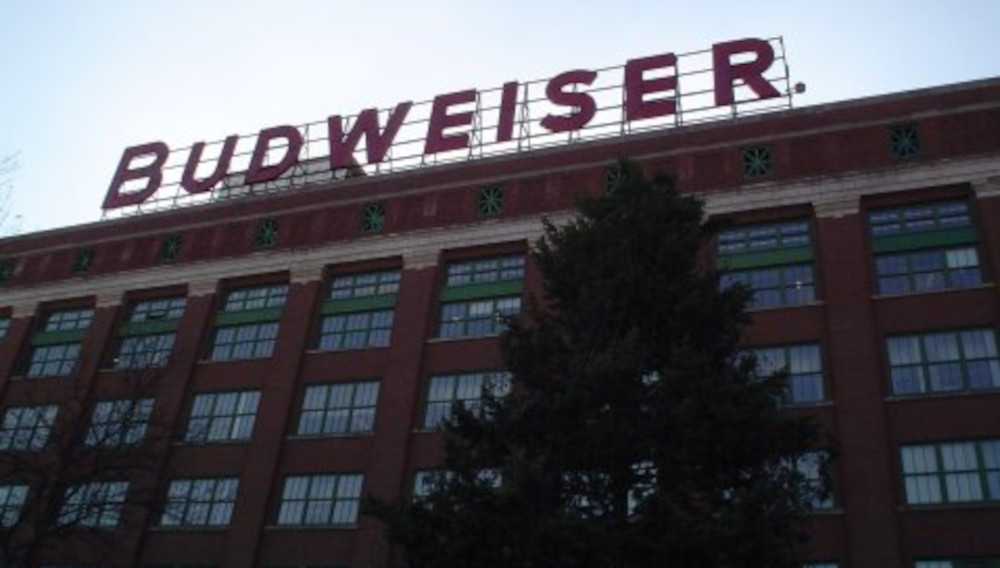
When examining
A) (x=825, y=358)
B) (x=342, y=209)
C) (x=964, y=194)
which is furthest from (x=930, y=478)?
(x=342, y=209)

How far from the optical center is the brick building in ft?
99.2

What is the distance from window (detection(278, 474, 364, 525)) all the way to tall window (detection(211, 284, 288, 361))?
6.56 m

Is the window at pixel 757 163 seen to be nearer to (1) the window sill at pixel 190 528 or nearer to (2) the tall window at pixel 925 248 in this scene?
(2) the tall window at pixel 925 248

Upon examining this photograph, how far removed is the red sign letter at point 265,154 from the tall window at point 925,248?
2688 cm

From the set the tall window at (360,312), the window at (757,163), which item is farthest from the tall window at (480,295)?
the window at (757,163)

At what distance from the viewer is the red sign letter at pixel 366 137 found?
1788 inches

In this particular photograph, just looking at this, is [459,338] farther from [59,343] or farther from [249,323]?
[59,343]

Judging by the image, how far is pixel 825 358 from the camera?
32500 mm

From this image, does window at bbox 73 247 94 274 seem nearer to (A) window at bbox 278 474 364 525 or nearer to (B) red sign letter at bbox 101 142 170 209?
(B) red sign letter at bbox 101 142 170 209

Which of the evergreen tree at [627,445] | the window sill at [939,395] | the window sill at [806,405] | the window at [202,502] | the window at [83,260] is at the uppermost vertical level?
the window at [83,260]

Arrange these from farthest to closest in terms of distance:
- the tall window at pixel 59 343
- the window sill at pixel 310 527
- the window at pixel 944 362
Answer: the tall window at pixel 59 343, the window sill at pixel 310 527, the window at pixel 944 362

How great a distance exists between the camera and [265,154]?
48094 millimetres

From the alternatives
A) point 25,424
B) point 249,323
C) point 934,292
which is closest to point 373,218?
point 249,323

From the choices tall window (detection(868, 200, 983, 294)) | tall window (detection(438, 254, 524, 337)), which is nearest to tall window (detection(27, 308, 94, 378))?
tall window (detection(438, 254, 524, 337))
